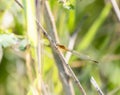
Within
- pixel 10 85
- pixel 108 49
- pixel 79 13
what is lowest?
pixel 10 85

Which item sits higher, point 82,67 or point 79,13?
point 79,13

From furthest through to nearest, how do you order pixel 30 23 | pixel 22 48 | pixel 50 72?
pixel 50 72 → pixel 22 48 → pixel 30 23

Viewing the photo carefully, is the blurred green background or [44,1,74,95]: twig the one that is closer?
[44,1,74,95]: twig

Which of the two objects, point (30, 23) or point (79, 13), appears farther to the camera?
point (79, 13)

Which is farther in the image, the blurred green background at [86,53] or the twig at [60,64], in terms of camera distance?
the blurred green background at [86,53]

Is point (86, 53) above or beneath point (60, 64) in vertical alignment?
beneath

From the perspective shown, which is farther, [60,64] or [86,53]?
[86,53]

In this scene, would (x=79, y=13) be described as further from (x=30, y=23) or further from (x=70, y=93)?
(x=30, y=23)

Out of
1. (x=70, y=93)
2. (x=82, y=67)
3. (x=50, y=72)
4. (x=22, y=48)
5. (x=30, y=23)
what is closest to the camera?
(x=30, y=23)

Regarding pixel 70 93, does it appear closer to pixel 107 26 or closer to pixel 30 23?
pixel 30 23

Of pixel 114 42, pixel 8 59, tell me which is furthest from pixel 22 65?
pixel 114 42
